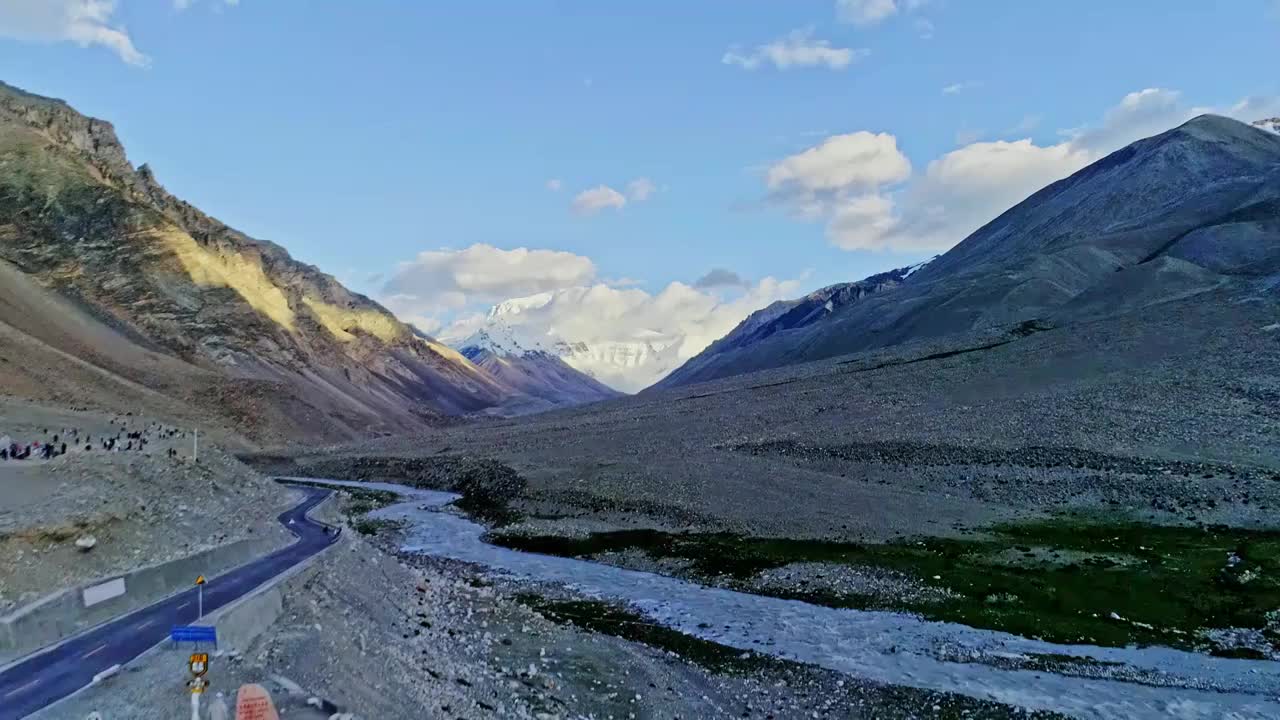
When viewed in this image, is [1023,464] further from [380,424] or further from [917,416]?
[380,424]

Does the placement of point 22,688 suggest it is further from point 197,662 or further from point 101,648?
point 197,662

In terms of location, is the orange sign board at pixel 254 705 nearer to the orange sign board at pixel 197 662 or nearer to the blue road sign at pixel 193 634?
the orange sign board at pixel 197 662

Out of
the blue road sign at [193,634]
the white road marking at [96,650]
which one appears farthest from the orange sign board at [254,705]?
the white road marking at [96,650]

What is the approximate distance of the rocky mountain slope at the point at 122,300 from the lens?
11906cm

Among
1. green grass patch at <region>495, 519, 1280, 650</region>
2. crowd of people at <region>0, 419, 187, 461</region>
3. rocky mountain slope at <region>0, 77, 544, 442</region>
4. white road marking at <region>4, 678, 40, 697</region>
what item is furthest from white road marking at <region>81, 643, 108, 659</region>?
rocky mountain slope at <region>0, 77, 544, 442</region>

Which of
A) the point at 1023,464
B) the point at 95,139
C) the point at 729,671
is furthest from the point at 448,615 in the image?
the point at 95,139

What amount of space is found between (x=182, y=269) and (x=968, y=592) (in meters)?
160

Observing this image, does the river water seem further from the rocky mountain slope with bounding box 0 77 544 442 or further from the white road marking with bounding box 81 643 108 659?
the rocky mountain slope with bounding box 0 77 544 442

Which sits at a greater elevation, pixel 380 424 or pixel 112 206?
pixel 112 206

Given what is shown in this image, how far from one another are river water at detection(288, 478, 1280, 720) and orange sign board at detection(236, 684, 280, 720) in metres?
20.7

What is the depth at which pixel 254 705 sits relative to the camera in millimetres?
16094

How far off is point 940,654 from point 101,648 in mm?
28268

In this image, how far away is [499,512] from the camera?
76.4 metres

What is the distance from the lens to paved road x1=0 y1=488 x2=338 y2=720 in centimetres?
1848
